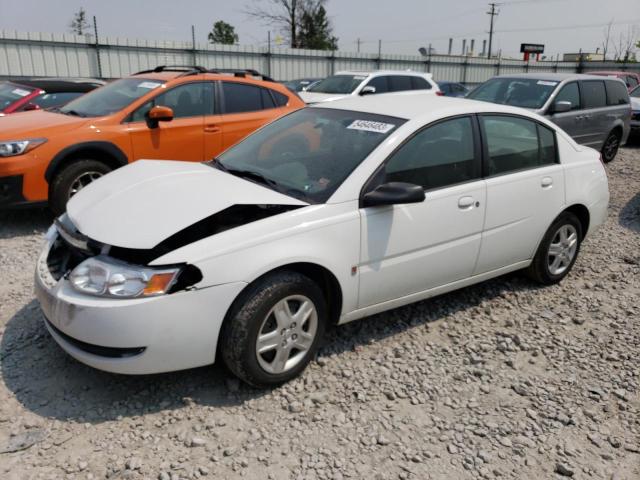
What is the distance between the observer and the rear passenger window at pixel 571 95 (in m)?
9.15

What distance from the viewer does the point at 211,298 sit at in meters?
2.83

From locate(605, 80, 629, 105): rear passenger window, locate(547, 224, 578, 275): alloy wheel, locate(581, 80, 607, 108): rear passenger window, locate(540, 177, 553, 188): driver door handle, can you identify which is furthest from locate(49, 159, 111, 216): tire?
locate(605, 80, 629, 105): rear passenger window

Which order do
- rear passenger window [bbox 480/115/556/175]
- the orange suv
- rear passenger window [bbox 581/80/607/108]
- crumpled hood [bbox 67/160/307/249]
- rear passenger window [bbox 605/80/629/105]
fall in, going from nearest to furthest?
1. crumpled hood [bbox 67/160/307/249]
2. rear passenger window [bbox 480/115/556/175]
3. the orange suv
4. rear passenger window [bbox 581/80/607/108]
5. rear passenger window [bbox 605/80/629/105]

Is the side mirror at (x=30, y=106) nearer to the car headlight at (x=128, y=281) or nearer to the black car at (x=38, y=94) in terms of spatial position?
the black car at (x=38, y=94)

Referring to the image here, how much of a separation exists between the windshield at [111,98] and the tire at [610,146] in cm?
837

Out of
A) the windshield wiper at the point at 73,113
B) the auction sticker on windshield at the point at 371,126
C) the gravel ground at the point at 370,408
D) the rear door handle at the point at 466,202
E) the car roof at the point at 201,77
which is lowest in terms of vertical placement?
the gravel ground at the point at 370,408

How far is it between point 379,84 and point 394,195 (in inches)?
397

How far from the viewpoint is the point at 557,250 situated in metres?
4.73

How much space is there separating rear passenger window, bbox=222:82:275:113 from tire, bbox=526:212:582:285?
4.03 m

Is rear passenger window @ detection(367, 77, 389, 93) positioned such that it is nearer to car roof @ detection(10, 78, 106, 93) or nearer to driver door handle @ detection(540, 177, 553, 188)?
car roof @ detection(10, 78, 106, 93)

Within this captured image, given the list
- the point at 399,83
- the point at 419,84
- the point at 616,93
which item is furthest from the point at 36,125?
the point at 616,93

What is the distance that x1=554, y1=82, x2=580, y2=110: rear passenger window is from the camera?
915 cm

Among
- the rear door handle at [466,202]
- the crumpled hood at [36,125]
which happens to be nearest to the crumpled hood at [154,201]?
the rear door handle at [466,202]

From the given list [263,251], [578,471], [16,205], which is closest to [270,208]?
[263,251]
